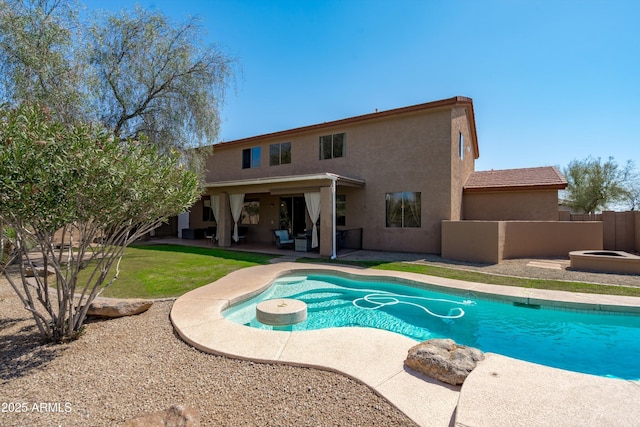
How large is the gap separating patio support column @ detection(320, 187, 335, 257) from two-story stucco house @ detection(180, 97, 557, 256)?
0.14ft

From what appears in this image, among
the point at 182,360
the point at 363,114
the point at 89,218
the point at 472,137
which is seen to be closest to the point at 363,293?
the point at 182,360

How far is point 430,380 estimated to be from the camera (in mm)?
3414

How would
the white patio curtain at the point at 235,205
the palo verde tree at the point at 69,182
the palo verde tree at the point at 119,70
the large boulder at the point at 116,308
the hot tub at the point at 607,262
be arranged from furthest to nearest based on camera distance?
the white patio curtain at the point at 235,205
the hot tub at the point at 607,262
the palo verde tree at the point at 119,70
the large boulder at the point at 116,308
the palo verde tree at the point at 69,182

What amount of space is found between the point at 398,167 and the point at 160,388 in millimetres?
12509

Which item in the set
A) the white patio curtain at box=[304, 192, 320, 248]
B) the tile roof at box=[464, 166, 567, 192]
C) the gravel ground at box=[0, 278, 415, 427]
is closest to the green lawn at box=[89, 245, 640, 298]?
the white patio curtain at box=[304, 192, 320, 248]

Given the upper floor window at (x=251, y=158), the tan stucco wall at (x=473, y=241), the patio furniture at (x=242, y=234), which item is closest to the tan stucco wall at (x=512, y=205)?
the tan stucco wall at (x=473, y=241)

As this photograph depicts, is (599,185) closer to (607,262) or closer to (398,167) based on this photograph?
(607,262)

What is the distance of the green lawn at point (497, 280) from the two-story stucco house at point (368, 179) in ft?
8.71

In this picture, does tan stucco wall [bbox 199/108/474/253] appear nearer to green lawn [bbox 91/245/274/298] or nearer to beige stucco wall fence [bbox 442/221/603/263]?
beige stucco wall fence [bbox 442/221/603/263]

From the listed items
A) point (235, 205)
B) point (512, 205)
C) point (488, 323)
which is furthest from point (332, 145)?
point (488, 323)

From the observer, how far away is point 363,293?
323 inches

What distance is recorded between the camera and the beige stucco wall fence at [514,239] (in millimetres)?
11539

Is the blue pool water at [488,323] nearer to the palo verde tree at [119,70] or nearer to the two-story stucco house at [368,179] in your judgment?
the two-story stucco house at [368,179]

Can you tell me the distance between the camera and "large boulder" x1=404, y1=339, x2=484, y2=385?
339 centimetres
